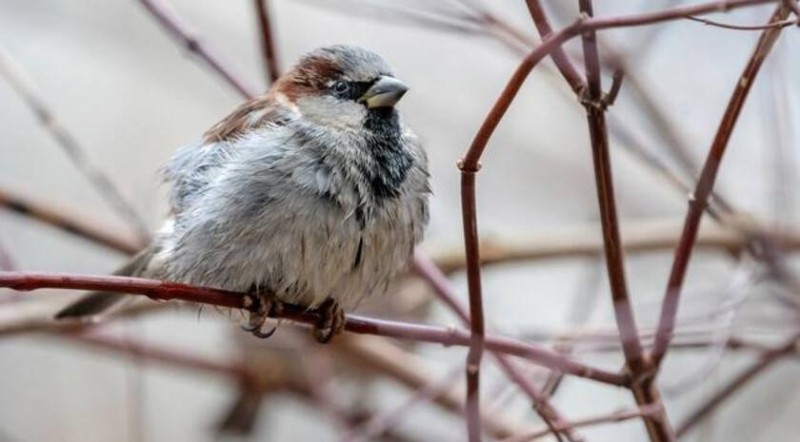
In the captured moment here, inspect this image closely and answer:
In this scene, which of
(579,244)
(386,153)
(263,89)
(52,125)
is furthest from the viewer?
(263,89)

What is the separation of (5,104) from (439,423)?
7.60ft

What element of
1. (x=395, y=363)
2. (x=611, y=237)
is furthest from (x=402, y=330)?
(x=395, y=363)

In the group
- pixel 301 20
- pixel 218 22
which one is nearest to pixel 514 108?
pixel 301 20

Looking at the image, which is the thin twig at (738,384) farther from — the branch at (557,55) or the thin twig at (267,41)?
the thin twig at (267,41)

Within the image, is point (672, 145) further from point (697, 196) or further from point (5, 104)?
point (5, 104)

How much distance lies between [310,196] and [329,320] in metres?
0.24

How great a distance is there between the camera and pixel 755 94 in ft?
12.9

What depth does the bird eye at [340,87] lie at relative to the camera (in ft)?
7.43

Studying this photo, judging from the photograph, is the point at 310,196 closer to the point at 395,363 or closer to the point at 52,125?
the point at 52,125

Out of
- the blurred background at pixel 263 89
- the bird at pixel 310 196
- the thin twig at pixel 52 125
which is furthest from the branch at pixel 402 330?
the blurred background at pixel 263 89

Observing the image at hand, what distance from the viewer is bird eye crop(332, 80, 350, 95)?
2266 millimetres

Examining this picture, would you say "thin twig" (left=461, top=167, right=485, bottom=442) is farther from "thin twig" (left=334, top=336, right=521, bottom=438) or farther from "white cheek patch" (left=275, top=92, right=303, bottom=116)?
"thin twig" (left=334, top=336, right=521, bottom=438)

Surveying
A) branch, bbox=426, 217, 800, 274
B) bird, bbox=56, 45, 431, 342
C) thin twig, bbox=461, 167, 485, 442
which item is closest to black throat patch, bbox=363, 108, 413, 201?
bird, bbox=56, 45, 431, 342

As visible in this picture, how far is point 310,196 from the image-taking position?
6.83 feet
